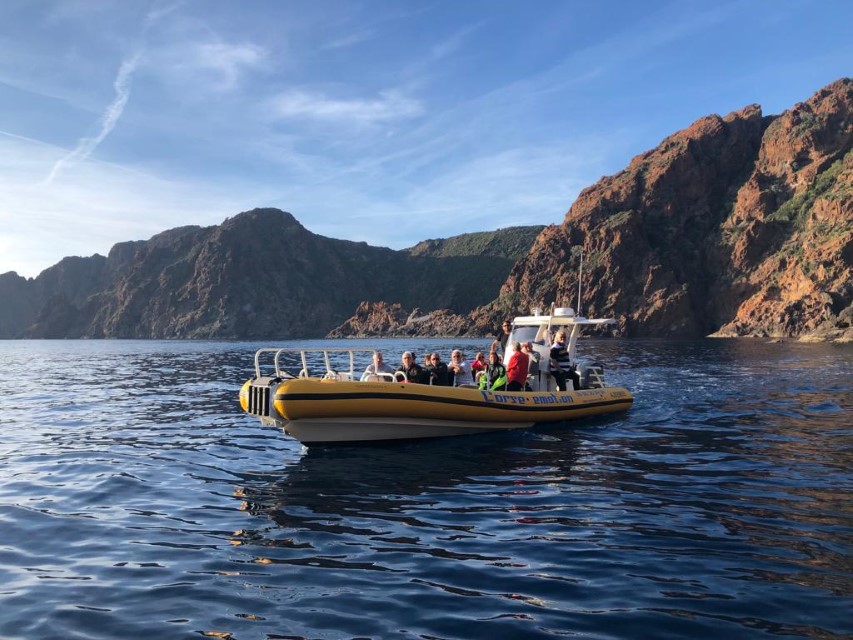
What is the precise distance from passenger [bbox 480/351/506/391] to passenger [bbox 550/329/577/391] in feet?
6.07

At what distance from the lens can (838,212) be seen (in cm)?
9481

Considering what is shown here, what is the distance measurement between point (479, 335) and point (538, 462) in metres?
127

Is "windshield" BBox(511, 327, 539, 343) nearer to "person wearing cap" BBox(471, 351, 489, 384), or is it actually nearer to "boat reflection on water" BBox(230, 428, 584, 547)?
"person wearing cap" BBox(471, 351, 489, 384)

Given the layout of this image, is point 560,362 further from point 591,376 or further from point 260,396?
point 260,396

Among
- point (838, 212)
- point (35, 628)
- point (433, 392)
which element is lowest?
point (35, 628)

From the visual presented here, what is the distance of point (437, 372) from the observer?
15070 millimetres

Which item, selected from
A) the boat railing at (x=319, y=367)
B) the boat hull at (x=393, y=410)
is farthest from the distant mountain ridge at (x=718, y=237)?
the boat hull at (x=393, y=410)

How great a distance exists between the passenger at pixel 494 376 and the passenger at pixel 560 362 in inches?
72.9

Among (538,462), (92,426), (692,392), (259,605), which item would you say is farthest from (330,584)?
→ (692,392)

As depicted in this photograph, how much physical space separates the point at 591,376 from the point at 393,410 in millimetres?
7990

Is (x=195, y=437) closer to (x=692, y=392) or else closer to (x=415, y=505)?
(x=415, y=505)

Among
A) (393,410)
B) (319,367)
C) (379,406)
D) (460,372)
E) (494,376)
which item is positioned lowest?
(319,367)

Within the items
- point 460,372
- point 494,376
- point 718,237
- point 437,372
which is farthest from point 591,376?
point 718,237

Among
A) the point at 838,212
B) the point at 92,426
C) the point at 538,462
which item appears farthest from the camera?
the point at 838,212
